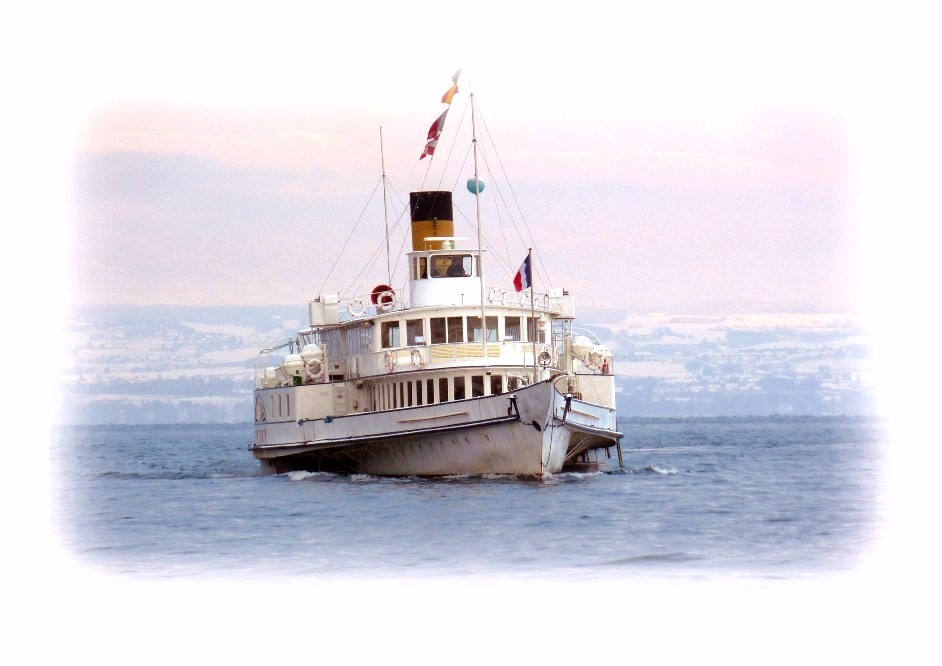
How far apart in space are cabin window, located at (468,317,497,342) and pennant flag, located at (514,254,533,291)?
4751 millimetres

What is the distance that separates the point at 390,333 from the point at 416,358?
6.55 ft

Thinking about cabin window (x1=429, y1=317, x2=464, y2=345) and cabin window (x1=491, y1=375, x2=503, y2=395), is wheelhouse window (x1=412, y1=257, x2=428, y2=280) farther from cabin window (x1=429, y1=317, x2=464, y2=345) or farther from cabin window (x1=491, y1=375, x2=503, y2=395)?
Answer: cabin window (x1=491, y1=375, x2=503, y2=395)

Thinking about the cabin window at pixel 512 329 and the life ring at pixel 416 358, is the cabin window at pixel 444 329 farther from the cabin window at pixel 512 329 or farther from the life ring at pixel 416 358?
the cabin window at pixel 512 329

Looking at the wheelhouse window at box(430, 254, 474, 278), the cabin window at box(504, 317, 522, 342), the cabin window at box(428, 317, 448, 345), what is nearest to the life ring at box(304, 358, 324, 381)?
the wheelhouse window at box(430, 254, 474, 278)

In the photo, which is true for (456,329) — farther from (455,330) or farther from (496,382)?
(496,382)

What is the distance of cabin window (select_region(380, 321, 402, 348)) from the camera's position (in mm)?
44969

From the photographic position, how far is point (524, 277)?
129 feet

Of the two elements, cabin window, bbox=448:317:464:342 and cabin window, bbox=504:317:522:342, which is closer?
cabin window, bbox=448:317:464:342

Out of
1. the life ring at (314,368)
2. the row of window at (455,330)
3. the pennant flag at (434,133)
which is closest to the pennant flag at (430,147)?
the pennant flag at (434,133)

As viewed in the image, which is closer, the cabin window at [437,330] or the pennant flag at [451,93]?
the pennant flag at [451,93]

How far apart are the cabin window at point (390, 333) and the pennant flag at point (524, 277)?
22.0 feet

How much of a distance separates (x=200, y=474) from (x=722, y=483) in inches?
882

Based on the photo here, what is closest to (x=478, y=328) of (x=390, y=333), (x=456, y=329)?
(x=456, y=329)

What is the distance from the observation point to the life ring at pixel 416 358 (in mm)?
43531
